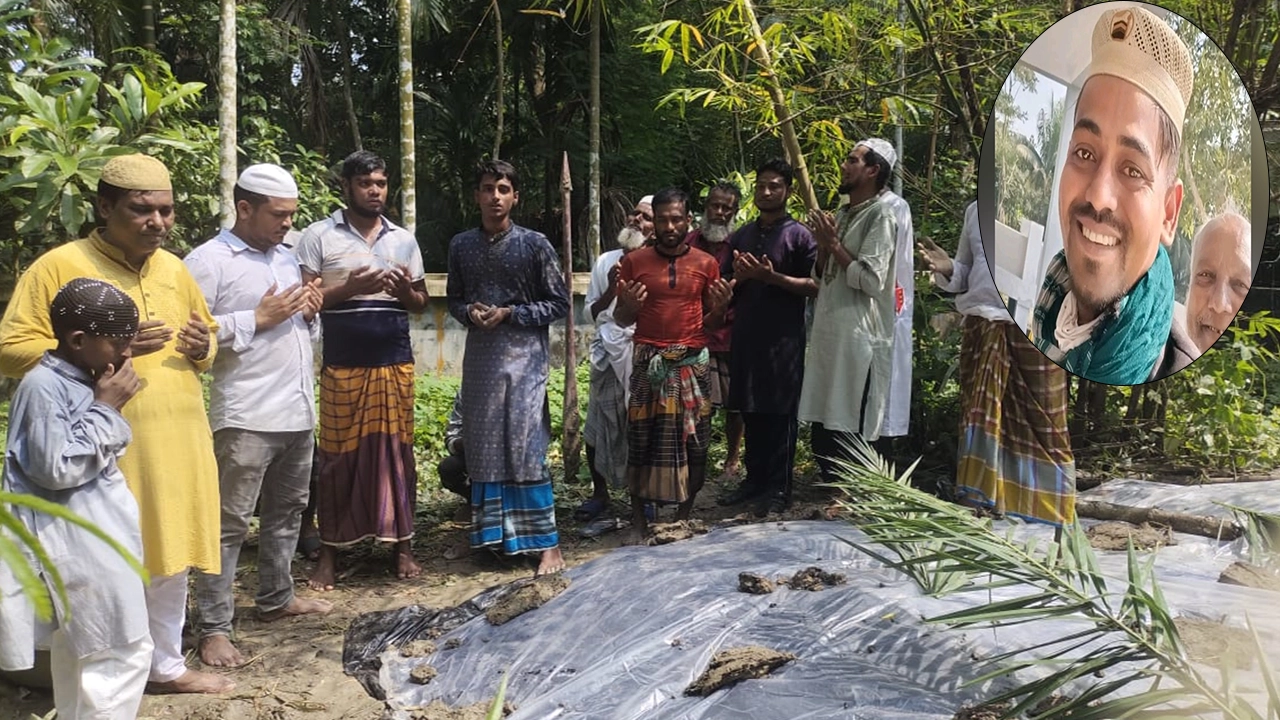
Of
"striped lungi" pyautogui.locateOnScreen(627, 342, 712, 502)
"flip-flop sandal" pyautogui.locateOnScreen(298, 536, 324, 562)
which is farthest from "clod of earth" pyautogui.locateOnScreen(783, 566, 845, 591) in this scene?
"flip-flop sandal" pyautogui.locateOnScreen(298, 536, 324, 562)

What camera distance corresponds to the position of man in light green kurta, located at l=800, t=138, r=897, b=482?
4609mm

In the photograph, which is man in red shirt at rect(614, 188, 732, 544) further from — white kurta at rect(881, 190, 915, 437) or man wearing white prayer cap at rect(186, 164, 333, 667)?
man wearing white prayer cap at rect(186, 164, 333, 667)

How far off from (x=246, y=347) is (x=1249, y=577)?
3.36 metres

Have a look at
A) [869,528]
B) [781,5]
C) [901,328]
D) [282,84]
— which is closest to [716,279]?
[901,328]

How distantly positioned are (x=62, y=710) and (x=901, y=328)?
3.73m

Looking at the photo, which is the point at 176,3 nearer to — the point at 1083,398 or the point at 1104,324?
the point at 1083,398

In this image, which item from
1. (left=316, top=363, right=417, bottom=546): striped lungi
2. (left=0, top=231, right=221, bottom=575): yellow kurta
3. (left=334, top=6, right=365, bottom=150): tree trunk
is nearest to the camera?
(left=0, top=231, right=221, bottom=575): yellow kurta

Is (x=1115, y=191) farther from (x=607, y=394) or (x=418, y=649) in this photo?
(x=607, y=394)

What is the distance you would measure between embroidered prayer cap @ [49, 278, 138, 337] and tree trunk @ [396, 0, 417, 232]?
251 inches

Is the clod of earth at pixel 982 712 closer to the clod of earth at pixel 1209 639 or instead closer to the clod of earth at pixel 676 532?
the clod of earth at pixel 1209 639

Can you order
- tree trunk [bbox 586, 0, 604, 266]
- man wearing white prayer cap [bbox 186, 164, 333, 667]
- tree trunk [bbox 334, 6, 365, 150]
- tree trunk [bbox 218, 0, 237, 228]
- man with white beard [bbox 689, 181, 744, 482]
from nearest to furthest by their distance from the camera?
1. man wearing white prayer cap [bbox 186, 164, 333, 667]
2. man with white beard [bbox 689, 181, 744, 482]
3. tree trunk [bbox 218, 0, 237, 228]
4. tree trunk [bbox 586, 0, 604, 266]
5. tree trunk [bbox 334, 6, 365, 150]

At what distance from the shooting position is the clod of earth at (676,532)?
4074 millimetres

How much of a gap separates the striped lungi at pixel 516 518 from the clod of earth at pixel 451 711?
A: 1.38 m

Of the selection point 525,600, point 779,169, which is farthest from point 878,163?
point 525,600
